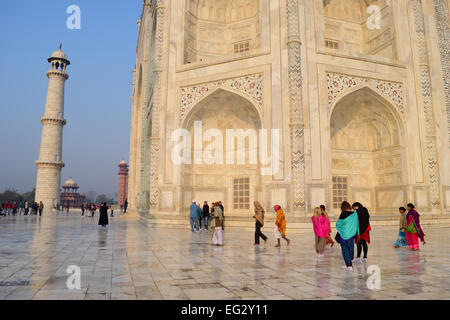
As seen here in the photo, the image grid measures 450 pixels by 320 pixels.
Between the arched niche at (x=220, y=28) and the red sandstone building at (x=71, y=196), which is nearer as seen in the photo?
the arched niche at (x=220, y=28)

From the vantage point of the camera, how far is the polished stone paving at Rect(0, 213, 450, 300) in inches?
148

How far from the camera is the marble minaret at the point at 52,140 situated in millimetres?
33156

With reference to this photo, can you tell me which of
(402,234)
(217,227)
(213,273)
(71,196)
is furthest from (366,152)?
(71,196)

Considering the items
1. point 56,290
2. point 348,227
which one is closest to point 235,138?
point 348,227

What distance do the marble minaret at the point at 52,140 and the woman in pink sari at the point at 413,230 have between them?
34.1m

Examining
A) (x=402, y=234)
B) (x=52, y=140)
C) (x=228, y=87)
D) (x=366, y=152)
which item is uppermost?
(x=52, y=140)

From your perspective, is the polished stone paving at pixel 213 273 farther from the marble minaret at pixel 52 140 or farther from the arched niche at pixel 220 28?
the marble minaret at pixel 52 140

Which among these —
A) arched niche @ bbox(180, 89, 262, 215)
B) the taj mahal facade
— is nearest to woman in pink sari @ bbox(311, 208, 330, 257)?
the taj mahal facade

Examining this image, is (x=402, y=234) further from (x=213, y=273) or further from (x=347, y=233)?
(x=213, y=273)

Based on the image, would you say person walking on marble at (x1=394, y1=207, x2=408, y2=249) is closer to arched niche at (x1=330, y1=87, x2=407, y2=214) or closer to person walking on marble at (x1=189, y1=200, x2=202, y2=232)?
person walking on marble at (x1=189, y1=200, x2=202, y2=232)

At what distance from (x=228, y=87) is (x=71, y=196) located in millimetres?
51188

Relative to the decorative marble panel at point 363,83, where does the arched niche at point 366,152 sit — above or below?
below

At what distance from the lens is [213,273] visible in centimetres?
489

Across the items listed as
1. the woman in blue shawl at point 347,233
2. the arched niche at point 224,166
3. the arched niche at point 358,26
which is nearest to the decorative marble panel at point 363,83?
the arched niche at point 358,26
